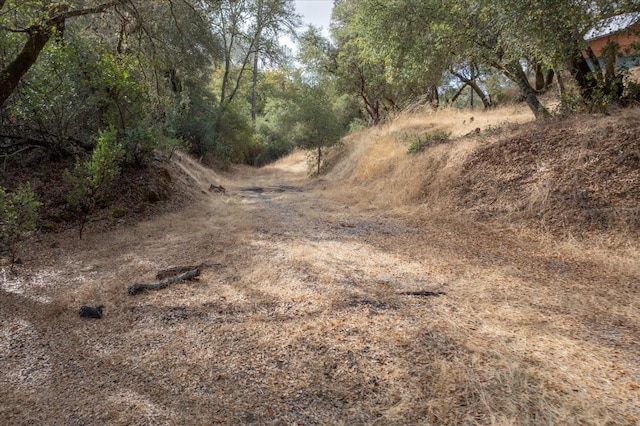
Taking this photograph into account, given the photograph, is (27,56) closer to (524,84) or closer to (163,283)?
(163,283)

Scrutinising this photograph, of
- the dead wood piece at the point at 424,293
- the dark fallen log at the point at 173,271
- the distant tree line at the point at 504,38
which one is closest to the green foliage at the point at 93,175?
the dark fallen log at the point at 173,271

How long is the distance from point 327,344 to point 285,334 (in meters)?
0.34

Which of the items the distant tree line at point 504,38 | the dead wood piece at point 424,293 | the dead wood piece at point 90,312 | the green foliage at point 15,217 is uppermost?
the distant tree line at point 504,38

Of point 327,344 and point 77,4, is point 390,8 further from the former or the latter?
point 327,344

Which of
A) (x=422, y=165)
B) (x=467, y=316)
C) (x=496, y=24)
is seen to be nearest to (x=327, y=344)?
(x=467, y=316)

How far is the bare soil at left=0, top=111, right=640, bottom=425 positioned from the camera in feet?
5.97

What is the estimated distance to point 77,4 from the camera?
266 inches

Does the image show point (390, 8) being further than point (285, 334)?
Yes

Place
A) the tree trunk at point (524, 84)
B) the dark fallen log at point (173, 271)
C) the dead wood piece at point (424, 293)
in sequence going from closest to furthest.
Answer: the dead wood piece at point (424, 293), the dark fallen log at point (173, 271), the tree trunk at point (524, 84)

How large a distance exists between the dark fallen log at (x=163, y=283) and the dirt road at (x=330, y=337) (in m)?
0.16

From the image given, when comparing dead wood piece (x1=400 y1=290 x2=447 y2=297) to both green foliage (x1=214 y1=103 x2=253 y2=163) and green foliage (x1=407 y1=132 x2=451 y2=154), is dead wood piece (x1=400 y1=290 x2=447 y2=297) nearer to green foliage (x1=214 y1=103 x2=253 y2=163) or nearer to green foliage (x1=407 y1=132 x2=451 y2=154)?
green foliage (x1=407 y1=132 x2=451 y2=154)

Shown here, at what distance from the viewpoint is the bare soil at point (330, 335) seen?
1818 millimetres

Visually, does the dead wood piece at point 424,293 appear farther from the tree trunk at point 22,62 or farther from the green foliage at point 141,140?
the tree trunk at point 22,62

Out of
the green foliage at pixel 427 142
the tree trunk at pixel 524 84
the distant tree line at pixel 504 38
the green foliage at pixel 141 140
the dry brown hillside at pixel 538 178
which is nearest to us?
the dry brown hillside at pixel 538 178
